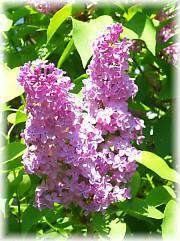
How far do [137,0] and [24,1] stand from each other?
1.49 ft

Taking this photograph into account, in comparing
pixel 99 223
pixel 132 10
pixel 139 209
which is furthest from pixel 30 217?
pixel 132 10

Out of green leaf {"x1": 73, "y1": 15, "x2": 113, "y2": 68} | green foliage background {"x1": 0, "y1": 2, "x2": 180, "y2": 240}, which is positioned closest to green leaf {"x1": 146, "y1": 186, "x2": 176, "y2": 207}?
green foliage background {"x1": 0, "y1": 2, "x2": 180, "y2": 240}

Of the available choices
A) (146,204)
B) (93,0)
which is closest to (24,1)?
(93,0)

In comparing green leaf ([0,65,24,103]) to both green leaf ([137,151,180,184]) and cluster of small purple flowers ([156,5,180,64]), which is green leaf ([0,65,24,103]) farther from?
cluster of small purple flowers ([156,5,180,64])

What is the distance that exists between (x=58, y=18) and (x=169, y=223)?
0.74 metres

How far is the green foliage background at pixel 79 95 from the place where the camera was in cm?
156

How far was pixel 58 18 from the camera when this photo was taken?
181 centimetres

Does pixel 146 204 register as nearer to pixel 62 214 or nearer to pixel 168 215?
pixel 168 215

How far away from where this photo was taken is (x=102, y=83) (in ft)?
4.95

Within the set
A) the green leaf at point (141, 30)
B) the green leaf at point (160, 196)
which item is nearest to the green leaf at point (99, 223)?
the green leaf at point (160, 196)

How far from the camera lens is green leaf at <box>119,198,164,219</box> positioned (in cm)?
154

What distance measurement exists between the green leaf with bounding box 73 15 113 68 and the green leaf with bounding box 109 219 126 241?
46 centimetres

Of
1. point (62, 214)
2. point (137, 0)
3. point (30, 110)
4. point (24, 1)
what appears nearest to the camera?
point (30, 110)

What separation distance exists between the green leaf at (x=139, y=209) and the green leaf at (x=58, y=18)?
581 millimetres
